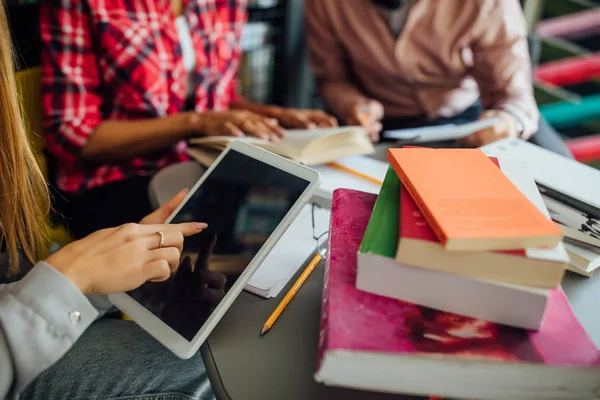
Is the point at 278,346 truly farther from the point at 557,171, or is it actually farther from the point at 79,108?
the point at 79,108

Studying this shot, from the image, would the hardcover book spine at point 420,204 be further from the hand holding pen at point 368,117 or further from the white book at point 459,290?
the hand holding pen at point 368,117

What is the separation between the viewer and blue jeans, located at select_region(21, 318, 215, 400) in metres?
0.62

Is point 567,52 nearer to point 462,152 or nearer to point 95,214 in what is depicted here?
point 462,152

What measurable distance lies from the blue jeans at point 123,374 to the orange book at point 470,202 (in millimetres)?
350

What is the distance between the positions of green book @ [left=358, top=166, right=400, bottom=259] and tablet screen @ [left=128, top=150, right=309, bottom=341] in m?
0.11

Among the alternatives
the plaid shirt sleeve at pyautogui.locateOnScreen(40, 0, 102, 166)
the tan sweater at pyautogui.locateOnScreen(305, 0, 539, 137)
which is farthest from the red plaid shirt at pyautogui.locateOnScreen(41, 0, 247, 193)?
the tan sweater at pyautogui.locateOnScreen(305, 0, 539, 137)

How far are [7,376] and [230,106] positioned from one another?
92cm

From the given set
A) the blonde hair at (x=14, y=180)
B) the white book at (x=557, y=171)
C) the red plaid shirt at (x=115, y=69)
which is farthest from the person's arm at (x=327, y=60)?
the blonde hair at (x=14, y=180)

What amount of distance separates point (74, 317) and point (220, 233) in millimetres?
192

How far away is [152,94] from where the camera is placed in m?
1.12

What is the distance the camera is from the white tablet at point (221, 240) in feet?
1.89

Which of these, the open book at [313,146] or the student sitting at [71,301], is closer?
the student sitting at [71,301]

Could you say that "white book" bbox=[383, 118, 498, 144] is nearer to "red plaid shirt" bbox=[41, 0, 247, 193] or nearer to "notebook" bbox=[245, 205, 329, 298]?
"notebook" bbox=[245, 205, 329, 298]

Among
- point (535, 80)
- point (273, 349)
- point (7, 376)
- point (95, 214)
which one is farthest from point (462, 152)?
point (535, 80)
